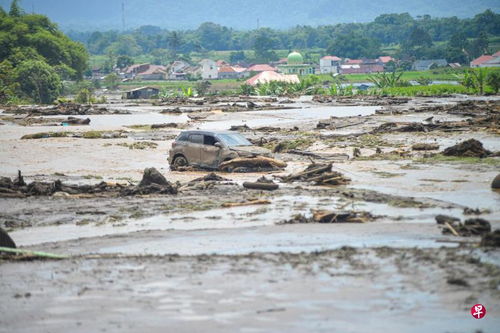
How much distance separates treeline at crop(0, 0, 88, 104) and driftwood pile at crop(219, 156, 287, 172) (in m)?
73.3

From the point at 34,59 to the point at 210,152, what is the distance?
104 m

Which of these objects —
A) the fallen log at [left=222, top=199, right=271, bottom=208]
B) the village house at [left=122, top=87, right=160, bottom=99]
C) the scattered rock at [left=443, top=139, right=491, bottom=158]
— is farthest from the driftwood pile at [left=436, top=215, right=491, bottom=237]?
the village house at [left=122, top=87, right=160, bottom=99]

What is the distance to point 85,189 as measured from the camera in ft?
81.5

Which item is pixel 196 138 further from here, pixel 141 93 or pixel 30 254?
pixel 141 93

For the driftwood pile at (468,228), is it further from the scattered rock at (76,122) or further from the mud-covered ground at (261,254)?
the scattered rock at (76,122)

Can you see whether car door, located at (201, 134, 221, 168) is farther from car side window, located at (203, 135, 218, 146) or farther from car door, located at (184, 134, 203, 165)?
car door, located at (184, 134, 203, 165)

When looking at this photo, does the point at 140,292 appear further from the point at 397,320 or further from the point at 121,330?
the point at 397,320

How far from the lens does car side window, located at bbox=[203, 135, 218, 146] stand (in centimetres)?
2995

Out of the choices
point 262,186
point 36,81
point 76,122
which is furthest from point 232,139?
point 36,81

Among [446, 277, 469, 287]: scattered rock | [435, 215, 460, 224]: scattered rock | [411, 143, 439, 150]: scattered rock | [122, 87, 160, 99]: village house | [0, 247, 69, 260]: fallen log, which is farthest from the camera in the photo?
[122, 87, 160, 99]: village house

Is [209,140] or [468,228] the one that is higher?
[209,140]

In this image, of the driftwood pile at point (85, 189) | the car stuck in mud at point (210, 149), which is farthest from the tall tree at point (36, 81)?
the driftwood pile at point (85, 189)

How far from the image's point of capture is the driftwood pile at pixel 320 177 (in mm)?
25891

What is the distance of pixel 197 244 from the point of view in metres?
17.3
